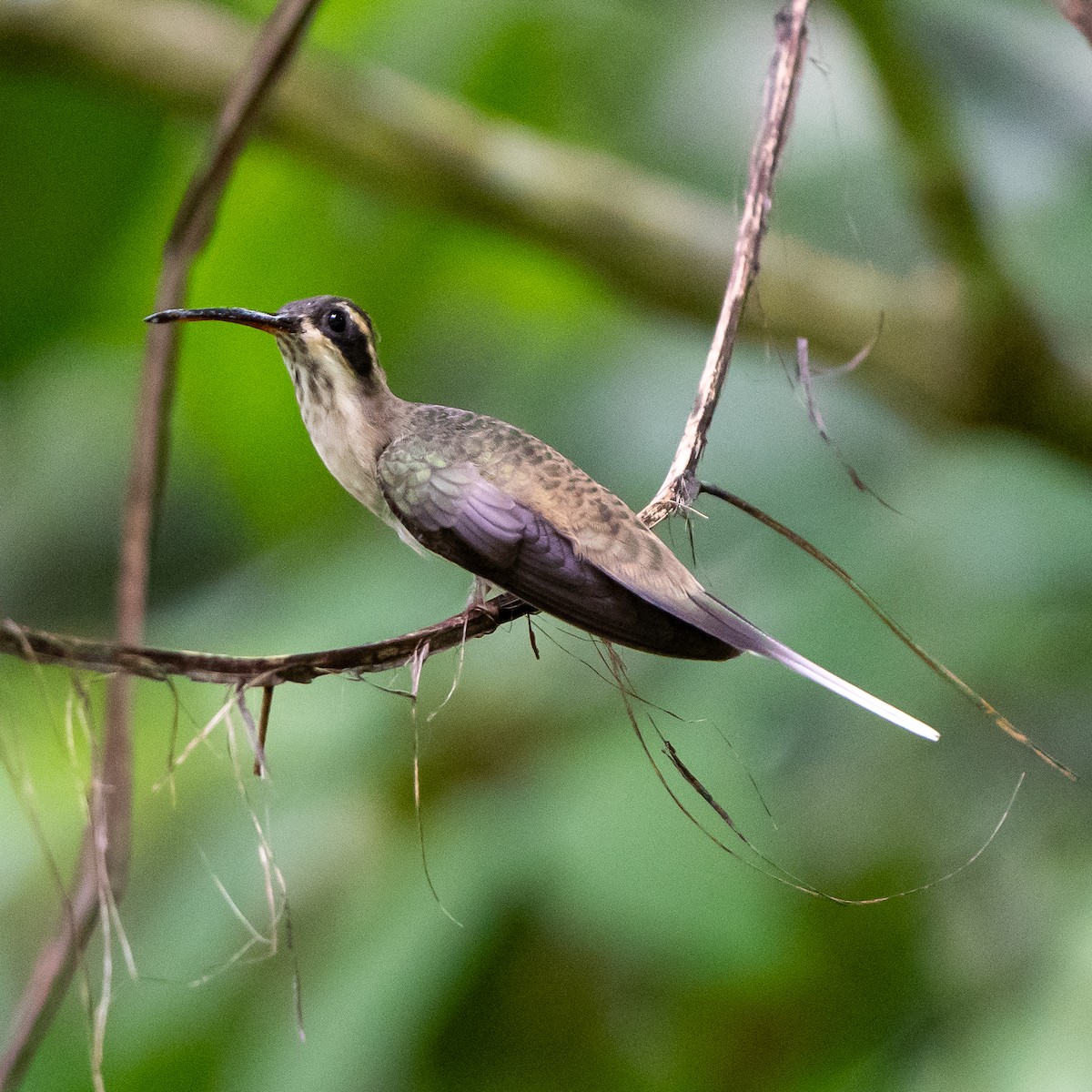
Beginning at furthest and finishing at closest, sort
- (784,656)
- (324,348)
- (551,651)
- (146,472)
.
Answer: (551,651) < (146,472) < (324,348) < (784,656)

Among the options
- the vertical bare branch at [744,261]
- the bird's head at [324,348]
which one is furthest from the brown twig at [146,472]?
the vertical bare branch at [744,261]

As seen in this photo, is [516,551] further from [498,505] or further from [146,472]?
[146,472]

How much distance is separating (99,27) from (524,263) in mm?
909

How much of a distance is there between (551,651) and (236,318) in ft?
3.69

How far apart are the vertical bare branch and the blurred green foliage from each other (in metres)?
0.15

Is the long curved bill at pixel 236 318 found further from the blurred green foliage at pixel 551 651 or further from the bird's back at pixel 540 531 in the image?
the blurred green foliage at pixel 551 651

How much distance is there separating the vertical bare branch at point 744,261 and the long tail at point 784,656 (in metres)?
0.06

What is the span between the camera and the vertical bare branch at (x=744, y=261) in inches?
29.3

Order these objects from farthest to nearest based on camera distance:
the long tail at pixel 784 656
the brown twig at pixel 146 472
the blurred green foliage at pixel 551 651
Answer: the blurred green foliage at pixel 551 651 < the brown twig at pixel 146 472 < the long tail at pixel 784 656

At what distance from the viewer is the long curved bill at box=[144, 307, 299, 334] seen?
75 cm

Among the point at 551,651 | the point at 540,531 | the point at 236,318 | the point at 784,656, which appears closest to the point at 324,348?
the point at 236,318

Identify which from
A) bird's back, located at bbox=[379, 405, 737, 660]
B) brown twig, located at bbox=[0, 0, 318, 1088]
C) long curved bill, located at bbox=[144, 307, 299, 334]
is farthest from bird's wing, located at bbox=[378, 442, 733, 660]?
brown twig, located at bbox=[0, 0, 318, 1088]

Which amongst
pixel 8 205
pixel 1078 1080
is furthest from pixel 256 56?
pixel 8 205

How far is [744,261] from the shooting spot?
766 millimetres
